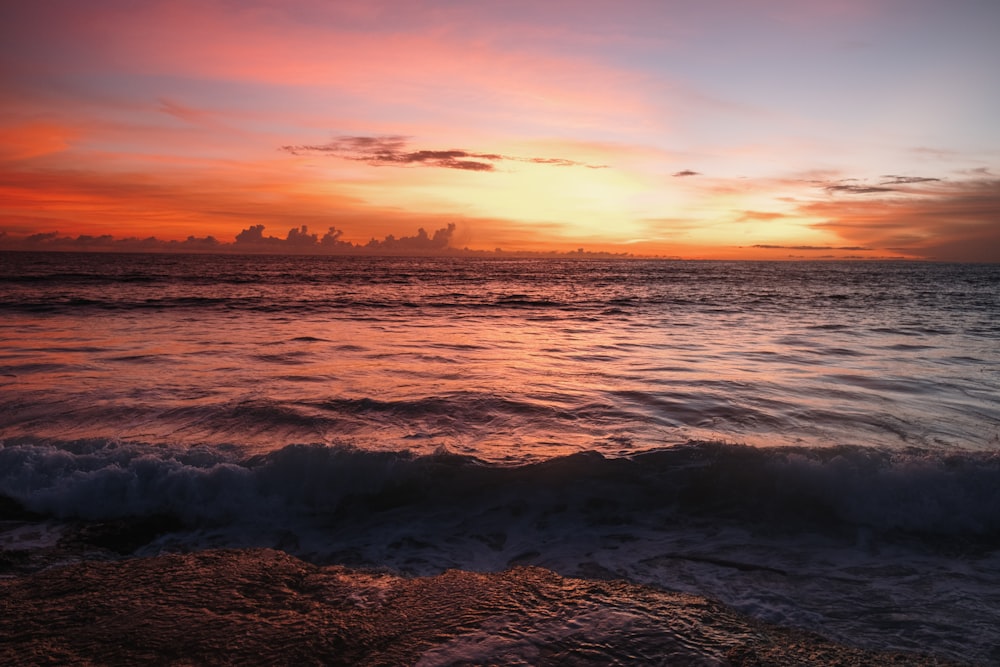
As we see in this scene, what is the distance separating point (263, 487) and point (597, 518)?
12.4 feet

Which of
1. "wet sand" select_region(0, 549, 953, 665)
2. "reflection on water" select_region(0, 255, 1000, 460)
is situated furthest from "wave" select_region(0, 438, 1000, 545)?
"wet sand" select_region(0, 549, 953, 665)

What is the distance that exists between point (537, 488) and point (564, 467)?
52 centimetres

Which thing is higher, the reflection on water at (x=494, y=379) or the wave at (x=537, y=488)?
the reflection on water at (x=494, y=379)

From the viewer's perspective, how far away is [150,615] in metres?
3.79

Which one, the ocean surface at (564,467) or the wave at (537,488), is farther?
the wave at (537,488)

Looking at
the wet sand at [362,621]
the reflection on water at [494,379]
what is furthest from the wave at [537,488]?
the wet sand at [362,621]

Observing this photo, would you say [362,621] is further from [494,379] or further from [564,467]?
[494,379]

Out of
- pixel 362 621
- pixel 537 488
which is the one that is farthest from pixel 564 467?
pixel 362 621

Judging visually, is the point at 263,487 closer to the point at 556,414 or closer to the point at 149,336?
the point at 556,414

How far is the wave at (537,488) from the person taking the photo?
618 cm

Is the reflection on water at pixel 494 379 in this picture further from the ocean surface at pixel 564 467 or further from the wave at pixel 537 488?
the wave at pixel 537 488

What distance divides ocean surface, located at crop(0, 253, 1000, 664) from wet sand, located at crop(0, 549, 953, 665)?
724 mm

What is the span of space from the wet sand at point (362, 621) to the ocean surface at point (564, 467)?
724mm

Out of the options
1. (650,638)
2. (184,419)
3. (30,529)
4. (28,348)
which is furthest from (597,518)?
(28,348)
